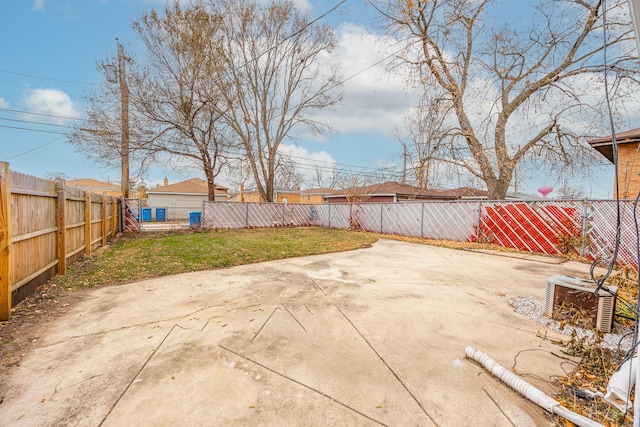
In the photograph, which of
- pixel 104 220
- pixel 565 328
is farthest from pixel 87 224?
pixel 565 328

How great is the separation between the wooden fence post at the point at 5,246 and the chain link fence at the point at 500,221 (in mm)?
7576

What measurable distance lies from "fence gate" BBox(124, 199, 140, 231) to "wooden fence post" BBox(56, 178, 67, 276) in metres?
9.71

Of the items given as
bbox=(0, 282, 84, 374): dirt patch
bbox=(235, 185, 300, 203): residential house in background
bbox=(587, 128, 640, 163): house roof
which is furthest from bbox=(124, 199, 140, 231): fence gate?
bbox=(235, 185, 300, 203): residential house in background

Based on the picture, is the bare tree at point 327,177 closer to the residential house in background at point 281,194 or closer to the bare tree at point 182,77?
the residential house in background at point 281,194

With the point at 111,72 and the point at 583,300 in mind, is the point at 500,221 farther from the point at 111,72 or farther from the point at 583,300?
the point at 111,72

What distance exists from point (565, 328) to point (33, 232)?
622 cm

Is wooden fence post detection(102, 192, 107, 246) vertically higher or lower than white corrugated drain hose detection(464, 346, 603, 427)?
higher

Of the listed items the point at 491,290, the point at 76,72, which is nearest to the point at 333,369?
the point at 491,290

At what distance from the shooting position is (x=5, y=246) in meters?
2.68

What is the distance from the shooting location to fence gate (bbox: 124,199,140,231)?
514 inches

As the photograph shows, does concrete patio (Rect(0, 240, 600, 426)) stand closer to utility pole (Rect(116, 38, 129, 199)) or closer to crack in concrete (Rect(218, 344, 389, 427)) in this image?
crack in concrete (Rect(218, 344, 389, 427))

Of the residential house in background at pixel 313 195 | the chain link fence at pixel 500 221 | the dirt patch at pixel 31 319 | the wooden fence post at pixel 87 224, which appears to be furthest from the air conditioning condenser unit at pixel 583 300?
the residential house in background at pixel 313 195

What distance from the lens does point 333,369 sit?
79.2 inches

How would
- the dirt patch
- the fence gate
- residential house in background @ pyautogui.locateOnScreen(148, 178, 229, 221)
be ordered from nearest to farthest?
the dirt patch
the fence gate
residential house in background @ pyautogui.locateOnScreen(148, 178, 229, 221)
